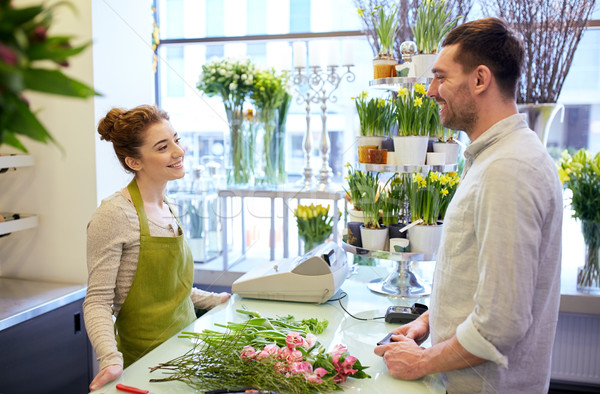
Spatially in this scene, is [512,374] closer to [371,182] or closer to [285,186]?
[371,182]

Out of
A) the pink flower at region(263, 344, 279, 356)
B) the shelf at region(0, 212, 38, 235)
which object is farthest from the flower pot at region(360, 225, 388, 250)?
the shelf at region(0, 212, 38, 235)

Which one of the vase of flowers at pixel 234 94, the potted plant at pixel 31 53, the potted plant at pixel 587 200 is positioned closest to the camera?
the potted plant at pixel 31 53

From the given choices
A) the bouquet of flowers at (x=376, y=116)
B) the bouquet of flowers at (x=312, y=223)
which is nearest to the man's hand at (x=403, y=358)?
the bouquet of flowers at (x=376, y=116)

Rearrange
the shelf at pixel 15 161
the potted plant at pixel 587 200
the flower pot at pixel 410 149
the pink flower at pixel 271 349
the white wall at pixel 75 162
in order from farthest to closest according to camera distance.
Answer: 1. the potted plant at pixel 587 200
2. the white wall at pixel 75 162
3. the shelf at pixel 15 161
4. the flower pot at pixel 410 149
5. the pink flower at pixel 271 349

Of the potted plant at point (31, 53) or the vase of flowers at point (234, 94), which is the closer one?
the potted plant at point (31, 53)

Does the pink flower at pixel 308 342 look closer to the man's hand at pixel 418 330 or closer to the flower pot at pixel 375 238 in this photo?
the man's hand at pixel 418 330

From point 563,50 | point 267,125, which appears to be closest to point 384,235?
point 267,125

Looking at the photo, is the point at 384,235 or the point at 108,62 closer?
the point at 384,235

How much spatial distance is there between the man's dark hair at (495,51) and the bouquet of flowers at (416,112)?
2.23 feet

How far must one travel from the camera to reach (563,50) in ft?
8.74

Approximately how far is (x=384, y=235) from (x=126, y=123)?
3.29 ft

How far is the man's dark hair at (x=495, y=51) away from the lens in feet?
4.15

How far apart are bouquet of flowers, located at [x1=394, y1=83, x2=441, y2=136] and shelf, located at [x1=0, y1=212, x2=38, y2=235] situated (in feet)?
5.57

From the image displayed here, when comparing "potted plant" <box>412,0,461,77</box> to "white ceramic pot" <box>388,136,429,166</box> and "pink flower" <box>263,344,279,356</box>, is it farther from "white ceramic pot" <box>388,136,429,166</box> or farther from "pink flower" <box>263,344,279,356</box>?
"pink flower" <box>263,344,279,356</box>
